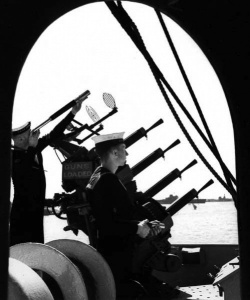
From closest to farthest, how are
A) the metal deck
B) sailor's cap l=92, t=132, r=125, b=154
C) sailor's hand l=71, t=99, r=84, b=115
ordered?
sailor's cap l=92, t=132, r=125, b=154 → the metal deck → sailor's hand l=71, t=99, r=84, b=115

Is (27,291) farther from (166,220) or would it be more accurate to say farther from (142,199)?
(142,199)

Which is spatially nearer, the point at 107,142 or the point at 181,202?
the point at 107,142

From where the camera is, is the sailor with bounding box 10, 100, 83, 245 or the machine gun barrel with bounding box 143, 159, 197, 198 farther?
the machine gun barrel with bounding box 143, 159, 197, 198

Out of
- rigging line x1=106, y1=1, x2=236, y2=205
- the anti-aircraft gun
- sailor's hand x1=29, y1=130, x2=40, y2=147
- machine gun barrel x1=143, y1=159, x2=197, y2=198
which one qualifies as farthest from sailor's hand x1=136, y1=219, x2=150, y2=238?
machine gun barrel x1=143, y1=159, x2=197, y2=198

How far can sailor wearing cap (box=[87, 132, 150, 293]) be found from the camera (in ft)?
12.4

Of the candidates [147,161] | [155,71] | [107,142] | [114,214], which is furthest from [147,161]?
[155,71]

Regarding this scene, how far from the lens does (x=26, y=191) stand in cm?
463

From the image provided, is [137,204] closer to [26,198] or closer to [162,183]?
[26,198]

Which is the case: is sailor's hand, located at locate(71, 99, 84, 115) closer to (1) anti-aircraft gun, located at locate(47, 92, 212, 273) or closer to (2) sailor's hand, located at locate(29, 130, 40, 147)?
(2) sailor's hand, located at locate(29, 130, 40, 147)

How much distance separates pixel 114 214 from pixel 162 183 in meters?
2.77

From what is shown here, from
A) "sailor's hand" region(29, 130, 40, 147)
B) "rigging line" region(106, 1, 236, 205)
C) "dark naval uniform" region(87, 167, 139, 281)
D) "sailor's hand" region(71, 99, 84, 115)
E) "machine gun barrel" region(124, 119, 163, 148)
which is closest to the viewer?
"rigging line" region(106, 1, 236, 205)

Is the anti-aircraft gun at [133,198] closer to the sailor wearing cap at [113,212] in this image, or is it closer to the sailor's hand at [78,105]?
the sailor wearing cap at [113,212]

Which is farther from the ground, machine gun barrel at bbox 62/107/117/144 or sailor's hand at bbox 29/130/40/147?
machine gun barrel at bbox 62/107/117/144

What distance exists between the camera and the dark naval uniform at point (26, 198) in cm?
456
